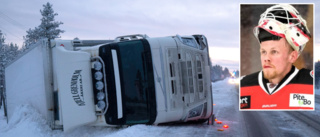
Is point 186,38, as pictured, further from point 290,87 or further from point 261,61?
point 290,87

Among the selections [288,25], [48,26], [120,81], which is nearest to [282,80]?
[288,25]

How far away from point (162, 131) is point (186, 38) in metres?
2.42

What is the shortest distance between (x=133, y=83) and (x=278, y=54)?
318 cm

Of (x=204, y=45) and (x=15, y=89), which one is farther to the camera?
(x=15, y=89)

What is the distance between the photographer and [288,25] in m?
5.51

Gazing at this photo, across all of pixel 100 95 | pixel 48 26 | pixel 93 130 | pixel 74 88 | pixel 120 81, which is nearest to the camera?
pixel 74 88

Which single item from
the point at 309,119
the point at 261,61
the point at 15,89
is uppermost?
the point at 261,61

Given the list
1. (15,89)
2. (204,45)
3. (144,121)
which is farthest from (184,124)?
Answer: (15,89)

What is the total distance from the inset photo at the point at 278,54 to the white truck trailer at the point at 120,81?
4.39 feet

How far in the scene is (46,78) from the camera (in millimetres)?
6336

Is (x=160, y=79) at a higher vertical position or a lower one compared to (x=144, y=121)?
higher

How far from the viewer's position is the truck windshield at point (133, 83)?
6.09m

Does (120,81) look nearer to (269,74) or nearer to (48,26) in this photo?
(269,74)

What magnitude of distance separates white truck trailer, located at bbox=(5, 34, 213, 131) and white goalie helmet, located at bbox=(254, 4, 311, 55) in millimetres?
1931
